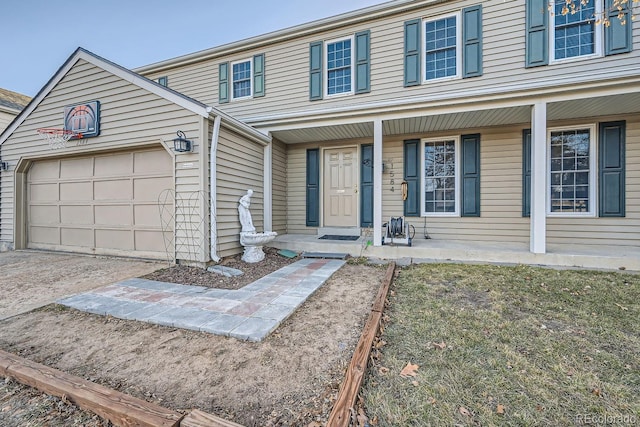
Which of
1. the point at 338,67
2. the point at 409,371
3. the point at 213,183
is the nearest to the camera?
the point at 409,371

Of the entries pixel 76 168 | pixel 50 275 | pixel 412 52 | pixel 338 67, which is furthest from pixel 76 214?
Answer: pixel 412 52

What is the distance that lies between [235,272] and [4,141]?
6836 millimetres

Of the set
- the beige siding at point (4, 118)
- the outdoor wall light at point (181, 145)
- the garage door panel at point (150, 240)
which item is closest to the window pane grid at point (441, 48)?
the outdoor wall light at point (181, 145)

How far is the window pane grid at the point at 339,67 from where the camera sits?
6289 mm

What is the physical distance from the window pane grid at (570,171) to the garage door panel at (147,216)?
306 inches

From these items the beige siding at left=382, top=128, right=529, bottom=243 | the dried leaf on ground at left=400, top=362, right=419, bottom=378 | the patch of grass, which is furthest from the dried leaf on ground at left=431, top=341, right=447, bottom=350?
the beige siding at left=382, top=128, right=529, bottom=243

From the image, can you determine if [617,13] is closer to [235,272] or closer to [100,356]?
[235,272]

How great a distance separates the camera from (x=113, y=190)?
5445 mm

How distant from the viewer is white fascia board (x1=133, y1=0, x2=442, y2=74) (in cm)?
577

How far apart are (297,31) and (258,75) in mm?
1355

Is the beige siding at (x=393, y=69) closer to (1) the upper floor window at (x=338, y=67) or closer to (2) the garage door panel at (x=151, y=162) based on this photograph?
(1) the upper floor window at (x=338, y=67)

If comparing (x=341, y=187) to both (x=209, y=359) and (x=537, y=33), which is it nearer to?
(x=537, y=33)

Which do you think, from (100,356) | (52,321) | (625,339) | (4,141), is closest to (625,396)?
(625,339)

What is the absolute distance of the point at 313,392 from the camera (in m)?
1.67
